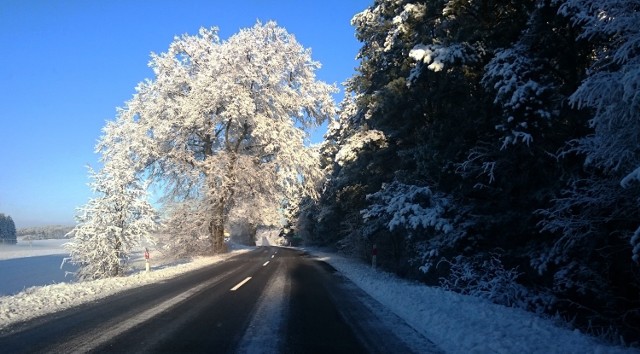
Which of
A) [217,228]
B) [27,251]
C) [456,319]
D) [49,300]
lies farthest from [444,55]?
[27,251]

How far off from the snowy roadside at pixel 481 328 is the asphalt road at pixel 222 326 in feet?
1.19

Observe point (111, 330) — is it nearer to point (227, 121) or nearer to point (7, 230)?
point (227, 121)

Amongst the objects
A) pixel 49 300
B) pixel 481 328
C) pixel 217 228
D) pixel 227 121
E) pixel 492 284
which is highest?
pixel 227 121

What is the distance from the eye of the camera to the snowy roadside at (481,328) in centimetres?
583

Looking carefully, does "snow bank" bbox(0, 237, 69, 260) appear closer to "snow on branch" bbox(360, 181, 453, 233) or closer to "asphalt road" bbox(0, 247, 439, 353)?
"asphalt road" bbox(0, 247, 439, 353)

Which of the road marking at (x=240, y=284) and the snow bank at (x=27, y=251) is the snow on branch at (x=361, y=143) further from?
the snow bank at (x=27, y=251)

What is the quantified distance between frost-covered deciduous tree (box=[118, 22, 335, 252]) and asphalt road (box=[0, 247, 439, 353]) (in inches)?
686

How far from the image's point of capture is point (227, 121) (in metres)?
29.2

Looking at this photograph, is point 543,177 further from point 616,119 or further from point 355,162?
point 355,162

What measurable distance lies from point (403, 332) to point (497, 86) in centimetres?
505

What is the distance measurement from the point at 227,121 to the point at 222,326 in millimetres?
23187

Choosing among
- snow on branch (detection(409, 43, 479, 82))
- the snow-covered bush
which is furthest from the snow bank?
snow on branch (detection(409, 43, 479, 82))

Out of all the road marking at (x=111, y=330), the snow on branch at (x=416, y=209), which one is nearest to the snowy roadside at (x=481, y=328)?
the snow on branch at (x=416, y=209)

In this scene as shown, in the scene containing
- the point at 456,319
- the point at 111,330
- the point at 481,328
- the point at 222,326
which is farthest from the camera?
the point at 456,319
